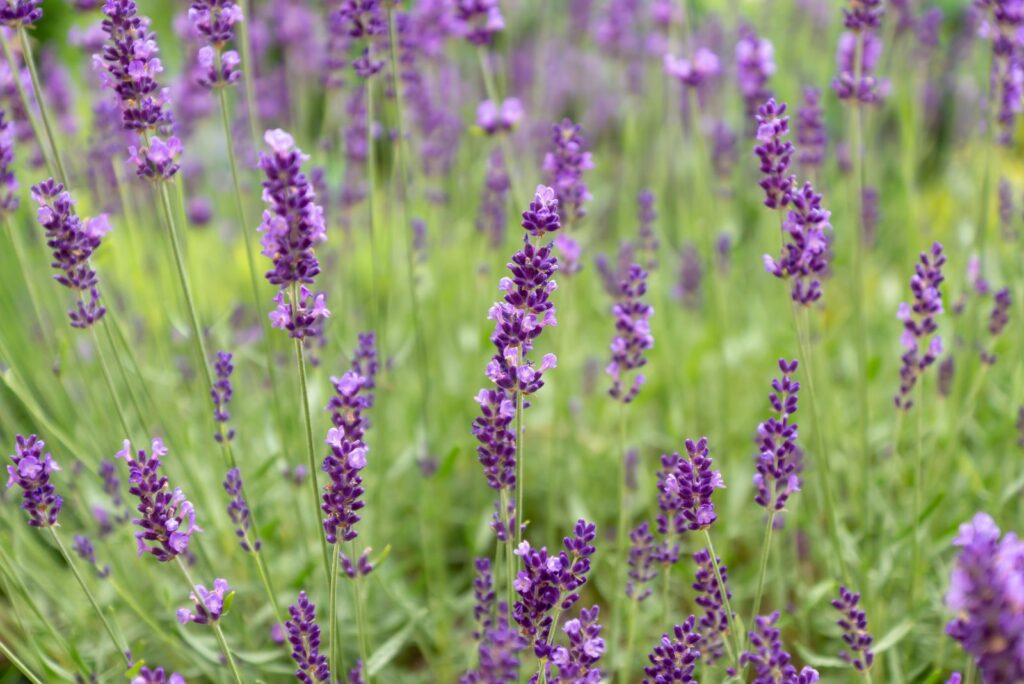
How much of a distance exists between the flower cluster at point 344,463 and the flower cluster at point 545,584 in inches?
11.3

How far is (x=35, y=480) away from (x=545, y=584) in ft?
2.85

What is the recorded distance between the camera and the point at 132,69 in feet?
5.67

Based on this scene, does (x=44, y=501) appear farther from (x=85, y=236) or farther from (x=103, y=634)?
(x=103, y=634)

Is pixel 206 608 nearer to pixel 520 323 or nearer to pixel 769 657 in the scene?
pixel 520 323

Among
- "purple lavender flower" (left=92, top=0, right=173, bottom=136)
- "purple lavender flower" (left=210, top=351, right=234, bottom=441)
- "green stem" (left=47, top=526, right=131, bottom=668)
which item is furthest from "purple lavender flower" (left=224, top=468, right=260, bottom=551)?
"purple lavender flower" (left=92, top=0, right=173, bottom=136)

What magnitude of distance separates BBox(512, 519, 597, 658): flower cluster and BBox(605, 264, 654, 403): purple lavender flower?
505mm

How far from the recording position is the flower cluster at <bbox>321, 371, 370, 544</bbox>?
157cm

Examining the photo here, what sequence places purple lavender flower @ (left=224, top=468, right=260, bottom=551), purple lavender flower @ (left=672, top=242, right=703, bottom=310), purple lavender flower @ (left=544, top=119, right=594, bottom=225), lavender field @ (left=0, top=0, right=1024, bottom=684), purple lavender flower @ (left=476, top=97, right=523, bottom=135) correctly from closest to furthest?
lavender field @ (left=0, top=0, right=1024, bottom=684) < purple lavender flower @ (left=224, top=468, right=260, bottom=551) < purple lavender flower @ (left=544, top=119, right=594, bottom=225) < purple lavender flower @ (left=476, top=97, right=523, bottom=135) < purple lavender flower @ (left=672, top=242, right=703, bottom=310)

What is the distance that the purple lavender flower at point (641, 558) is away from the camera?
78.6 inches

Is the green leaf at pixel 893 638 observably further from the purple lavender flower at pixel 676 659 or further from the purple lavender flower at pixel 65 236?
the purple lavender flower at pixel 65 236

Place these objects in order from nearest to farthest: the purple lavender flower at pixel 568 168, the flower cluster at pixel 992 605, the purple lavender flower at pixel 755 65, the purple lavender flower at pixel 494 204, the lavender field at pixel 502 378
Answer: the flower cluster at pixel 992 605 < the lavender field at pixel 502 378 < the purple lavender flower at pixel 568 168 < the purple lavender flower at pixel 755 65 < the purple lavender flower at pixel 494 204

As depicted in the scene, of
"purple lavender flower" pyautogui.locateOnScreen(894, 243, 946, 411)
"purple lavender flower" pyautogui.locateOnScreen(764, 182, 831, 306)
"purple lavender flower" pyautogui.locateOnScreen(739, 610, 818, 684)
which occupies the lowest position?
"purple lavender flower" pyautogui.locateOnScreen(739, 610, 818, 684)

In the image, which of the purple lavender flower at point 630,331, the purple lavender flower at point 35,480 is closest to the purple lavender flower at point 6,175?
the purple lavender flower at point 35,480

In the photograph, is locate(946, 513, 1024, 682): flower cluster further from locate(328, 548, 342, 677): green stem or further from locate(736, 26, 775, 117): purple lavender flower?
locate(736, 26, 775, 117): purple lavender flower
